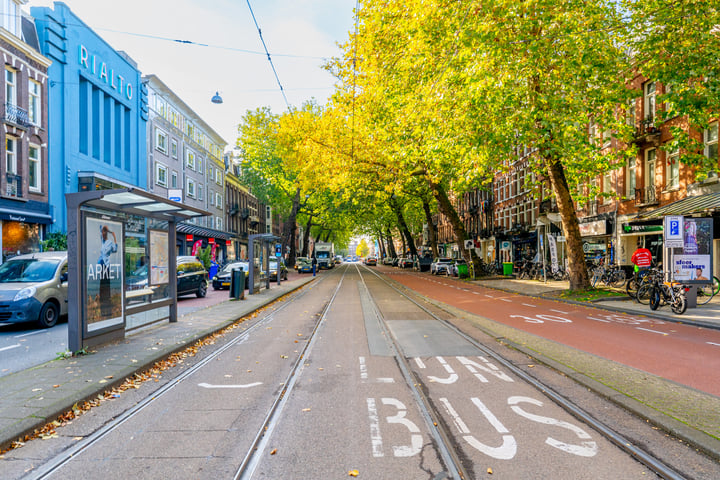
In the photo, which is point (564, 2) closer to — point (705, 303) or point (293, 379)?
point (705, 303)

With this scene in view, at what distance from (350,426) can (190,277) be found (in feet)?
50.4

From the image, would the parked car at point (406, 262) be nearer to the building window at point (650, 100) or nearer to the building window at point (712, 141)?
the building window at point (650, 100)

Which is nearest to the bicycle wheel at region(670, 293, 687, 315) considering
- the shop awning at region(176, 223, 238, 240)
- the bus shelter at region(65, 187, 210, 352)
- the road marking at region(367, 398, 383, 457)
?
the road marking at region(367, 398, 383, 457)

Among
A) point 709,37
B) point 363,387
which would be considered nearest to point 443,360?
point 363,387

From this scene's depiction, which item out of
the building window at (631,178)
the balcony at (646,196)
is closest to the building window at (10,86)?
the balcony at (646,196)

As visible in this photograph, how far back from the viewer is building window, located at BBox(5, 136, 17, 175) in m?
20.5

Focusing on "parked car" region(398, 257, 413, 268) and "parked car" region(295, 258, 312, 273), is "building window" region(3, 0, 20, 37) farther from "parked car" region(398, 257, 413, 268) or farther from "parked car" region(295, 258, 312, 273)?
"parked car" region(398, 257, 413, 268)

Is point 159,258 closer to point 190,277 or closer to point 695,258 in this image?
point 190,277

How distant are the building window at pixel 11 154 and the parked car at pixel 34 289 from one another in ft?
39.3

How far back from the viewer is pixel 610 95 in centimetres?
1537

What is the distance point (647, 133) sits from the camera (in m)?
22.9

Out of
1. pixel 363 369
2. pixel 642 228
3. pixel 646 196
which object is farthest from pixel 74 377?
pixel 646 196

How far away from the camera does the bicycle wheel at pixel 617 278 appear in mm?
22191

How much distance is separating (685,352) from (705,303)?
353 inches
